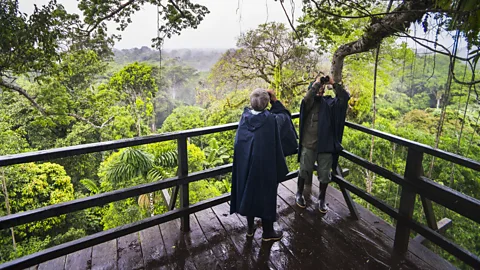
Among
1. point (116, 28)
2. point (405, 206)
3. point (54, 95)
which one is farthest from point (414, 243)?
point (54, 95)

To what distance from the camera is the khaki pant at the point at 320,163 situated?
250 centimetres

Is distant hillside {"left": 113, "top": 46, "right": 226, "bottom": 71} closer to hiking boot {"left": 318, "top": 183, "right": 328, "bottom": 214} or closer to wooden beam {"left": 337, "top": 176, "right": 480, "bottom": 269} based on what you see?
hiking boot {"left": 318, "top": 183, "right": 328, "bottom": 214}

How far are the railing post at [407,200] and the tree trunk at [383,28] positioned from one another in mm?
941

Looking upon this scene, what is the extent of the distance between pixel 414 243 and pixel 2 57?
464 centimetres

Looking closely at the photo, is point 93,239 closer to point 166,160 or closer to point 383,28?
point 383,28

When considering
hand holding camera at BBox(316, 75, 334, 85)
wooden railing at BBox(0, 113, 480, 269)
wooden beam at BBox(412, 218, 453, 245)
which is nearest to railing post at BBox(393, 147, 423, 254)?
wooden railing at BBox(0, 113, 480, 269)

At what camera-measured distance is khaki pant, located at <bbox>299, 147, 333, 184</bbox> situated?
250 cm

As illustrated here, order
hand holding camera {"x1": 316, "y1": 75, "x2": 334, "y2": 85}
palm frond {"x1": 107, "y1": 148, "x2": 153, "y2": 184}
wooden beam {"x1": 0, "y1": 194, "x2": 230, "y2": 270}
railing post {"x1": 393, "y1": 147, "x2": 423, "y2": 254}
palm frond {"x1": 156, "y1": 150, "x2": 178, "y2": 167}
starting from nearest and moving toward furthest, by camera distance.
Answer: wooden beam {"x1": 0, "y1": 194, "x2": 230, "y2": 270}
railing post {"x1": 393, "y1": 147, "x2": 423, "y2": 254}
hand holding camera {"x1": 316, "y1": 75, "x2": 334, "y2": 85}
palm frond {"x1": 107, "y1": 148, "x2": 153, "y2": 184}
palm frond {"x1": 156, "y1": 150, "x2": 178, "y2": 167}

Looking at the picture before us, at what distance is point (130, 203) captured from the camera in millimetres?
10617

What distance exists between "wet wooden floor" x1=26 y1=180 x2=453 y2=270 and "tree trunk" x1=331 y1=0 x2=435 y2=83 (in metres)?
1.34

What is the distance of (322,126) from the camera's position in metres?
2.41

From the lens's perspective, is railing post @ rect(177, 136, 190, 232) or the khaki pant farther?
the khaki pant

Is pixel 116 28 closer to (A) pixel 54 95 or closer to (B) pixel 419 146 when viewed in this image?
(B) pixel 419 146

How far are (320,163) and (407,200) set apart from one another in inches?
28.8
